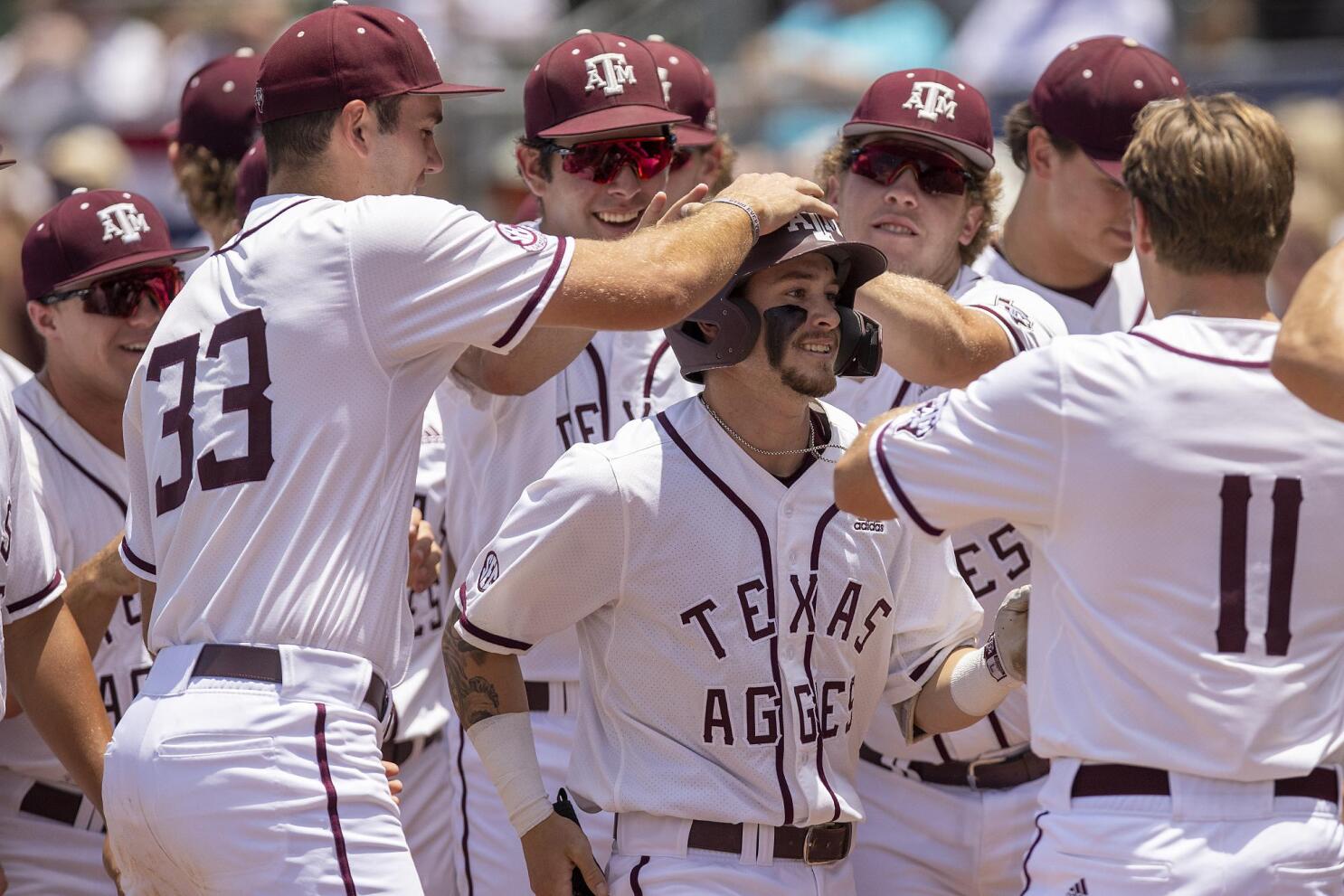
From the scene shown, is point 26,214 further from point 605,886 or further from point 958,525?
point 958,525

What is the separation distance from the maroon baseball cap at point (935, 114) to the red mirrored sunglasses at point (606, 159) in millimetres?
636

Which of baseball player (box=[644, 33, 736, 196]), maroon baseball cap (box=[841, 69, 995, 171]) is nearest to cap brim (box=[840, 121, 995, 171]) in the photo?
maroon baseball cap (box=[841, 69, 995, 171])

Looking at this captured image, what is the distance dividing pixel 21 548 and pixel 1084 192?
3.22 meters

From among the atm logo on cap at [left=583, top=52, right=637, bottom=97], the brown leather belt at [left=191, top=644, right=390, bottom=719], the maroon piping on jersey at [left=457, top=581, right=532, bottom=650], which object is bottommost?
the maroon piping on jersey at [left=457, top=581, right=532, bottom=650]

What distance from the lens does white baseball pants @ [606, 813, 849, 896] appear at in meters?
3.94

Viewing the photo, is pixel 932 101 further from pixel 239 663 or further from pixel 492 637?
pixel 239 663

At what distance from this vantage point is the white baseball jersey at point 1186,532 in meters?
3.25

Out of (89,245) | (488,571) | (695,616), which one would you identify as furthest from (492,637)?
(89,245)

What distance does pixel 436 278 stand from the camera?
3707mm

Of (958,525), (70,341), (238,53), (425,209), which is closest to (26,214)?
(238,53)

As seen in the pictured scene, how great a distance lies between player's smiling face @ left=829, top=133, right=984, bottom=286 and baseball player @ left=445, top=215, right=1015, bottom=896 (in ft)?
2.87

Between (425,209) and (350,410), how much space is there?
0.45 m

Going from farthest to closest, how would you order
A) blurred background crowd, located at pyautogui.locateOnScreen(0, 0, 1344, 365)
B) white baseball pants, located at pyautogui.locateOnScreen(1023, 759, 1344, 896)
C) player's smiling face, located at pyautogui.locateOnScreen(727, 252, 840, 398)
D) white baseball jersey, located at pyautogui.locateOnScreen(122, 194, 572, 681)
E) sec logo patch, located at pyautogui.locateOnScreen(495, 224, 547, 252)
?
1. blurred background crowd, located at pyautogui.locateOnScreen(0, 0, 1344, 365)
2. player's smiling face, located at pyautogui.locateOnScreen(727, 252, 840, 398)
3. sec logo patch, located at pyautogui.locateOnScreen(495, 224, 547, 252)
4. white baseball jersey, located at pyautogui.locateOnScreen(122, 194, 572, 681)
5. white baseball pants, located at pyautogui.locateOnScreen(1023, 759, 1344, 896)

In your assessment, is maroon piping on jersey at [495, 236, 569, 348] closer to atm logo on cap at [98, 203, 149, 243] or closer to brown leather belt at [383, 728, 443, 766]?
atm logo on cap at [98, 203, 149, 243]
